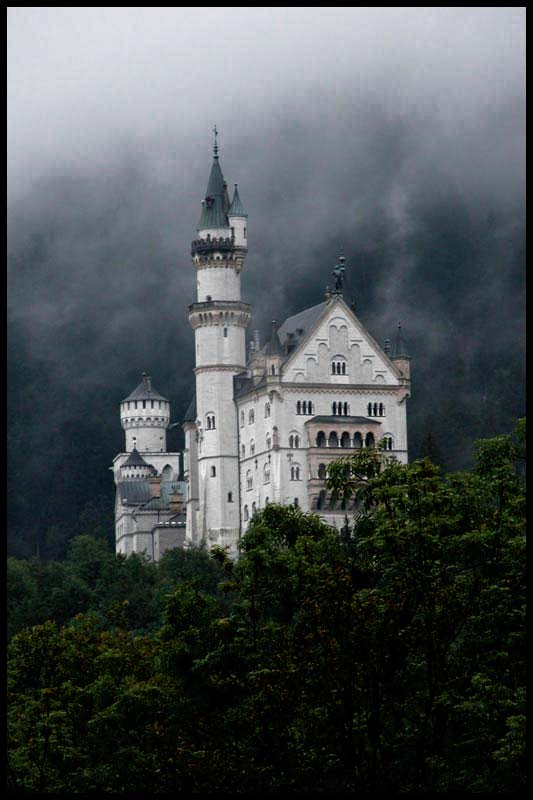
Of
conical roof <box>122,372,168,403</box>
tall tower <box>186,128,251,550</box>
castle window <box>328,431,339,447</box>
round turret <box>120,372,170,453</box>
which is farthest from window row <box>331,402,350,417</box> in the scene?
conical roof <box>122,372,168,403</box>

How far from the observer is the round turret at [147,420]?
186 meters

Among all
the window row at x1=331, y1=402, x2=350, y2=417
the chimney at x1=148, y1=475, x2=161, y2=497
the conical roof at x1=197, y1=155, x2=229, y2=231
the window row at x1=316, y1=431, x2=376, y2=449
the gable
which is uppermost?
the conical roof at x1=197, y1=155, x2=229, y2=231

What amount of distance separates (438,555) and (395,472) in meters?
6.12

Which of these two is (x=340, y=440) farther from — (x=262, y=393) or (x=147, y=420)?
(x=147, y=420)

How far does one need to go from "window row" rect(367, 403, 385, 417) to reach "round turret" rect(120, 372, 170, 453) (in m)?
46.4

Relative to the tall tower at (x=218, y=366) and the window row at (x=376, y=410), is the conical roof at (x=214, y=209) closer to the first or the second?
the tall tower at (x=218, y=366)

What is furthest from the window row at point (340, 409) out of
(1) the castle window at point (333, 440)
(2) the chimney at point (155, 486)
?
(2) the chimney at point (155, 486)

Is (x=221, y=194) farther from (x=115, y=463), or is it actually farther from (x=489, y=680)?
(x=489, y=680)

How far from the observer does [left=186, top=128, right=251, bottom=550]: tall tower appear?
142125 mm

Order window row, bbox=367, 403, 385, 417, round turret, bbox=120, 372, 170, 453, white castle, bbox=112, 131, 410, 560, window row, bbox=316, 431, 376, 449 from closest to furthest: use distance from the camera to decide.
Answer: window row, bbox=316, 431, 376, 449
white castle, bbox=112, 131, 410, 560
window row, bbox=367, 403, 385, 417
round turret, bbox=120, 372, 170, 453

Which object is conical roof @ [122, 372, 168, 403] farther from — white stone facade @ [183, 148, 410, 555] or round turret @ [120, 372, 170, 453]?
white stone facade @ [183, 148, 410, 555]

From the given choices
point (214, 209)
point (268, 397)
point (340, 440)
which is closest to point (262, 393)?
point (268, 397)

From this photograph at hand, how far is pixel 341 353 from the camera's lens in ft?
465

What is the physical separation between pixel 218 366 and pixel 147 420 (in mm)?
44060
